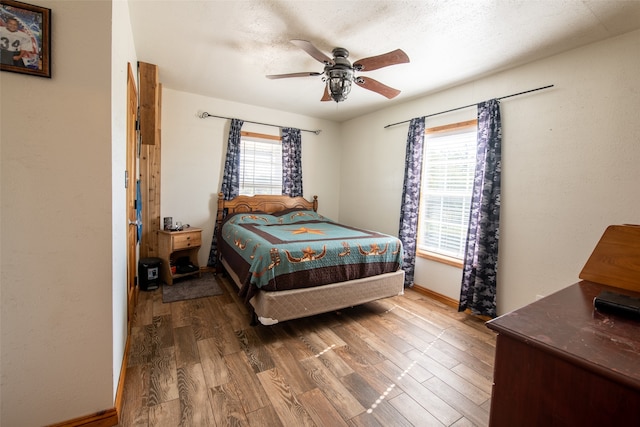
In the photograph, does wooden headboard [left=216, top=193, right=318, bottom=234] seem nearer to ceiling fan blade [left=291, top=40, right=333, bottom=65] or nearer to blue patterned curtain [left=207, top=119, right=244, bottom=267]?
blue patterned curtain [left=207, top=119, right=244, bottom=267]

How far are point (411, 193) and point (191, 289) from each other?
115 inches

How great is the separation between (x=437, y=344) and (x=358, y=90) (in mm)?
2847

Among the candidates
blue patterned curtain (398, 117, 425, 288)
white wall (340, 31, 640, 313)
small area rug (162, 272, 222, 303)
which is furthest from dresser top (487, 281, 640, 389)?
small area rug (162, 272, 222, 303)

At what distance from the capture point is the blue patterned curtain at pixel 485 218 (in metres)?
2.64

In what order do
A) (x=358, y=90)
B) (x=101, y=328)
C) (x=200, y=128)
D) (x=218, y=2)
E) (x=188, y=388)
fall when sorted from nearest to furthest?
(x=101, y=328)
(x=188, y=388)
(x=218, y=2)
(x=358, y=90)
(x=200, y=128)

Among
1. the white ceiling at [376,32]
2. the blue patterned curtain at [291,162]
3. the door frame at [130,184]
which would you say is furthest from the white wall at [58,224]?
the blue patterned curtain at [291,162]

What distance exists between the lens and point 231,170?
392cm

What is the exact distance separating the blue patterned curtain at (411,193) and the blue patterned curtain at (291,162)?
1.74 metres

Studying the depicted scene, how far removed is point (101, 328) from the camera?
52.2 inches

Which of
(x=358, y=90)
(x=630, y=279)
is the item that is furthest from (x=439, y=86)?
(x=630, y=279)

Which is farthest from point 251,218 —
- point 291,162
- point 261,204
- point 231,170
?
point 291,162

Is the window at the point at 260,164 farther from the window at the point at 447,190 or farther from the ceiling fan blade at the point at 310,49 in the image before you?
the ceiling fan blade at the point at 310,49

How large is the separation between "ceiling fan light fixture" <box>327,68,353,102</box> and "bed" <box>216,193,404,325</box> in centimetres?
133

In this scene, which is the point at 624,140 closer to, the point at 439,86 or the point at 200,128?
the point at 439,86
